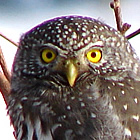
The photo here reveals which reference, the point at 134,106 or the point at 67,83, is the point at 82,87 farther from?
the point at 134,106

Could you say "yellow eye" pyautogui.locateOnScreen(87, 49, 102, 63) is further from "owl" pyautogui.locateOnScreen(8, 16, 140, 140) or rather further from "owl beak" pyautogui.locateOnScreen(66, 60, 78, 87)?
"owl beak" pyautogui.locateOnScreen(66, 60, 78, 87)

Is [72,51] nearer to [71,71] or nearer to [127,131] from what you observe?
[71,71]

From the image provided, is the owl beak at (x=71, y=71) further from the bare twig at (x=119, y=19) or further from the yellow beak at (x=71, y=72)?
the bare twig at (x=119, y=19)

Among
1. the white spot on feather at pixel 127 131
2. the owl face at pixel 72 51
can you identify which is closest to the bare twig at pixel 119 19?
the owl face at pixel 72 51

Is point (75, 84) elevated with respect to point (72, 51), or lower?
lower

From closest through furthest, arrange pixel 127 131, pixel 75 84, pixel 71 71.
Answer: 1. pixel 127 131
2. pixel 71 71
3. pixel 75 84

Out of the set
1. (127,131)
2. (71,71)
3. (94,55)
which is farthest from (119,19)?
(127,131)

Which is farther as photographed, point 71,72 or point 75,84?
point 75,84

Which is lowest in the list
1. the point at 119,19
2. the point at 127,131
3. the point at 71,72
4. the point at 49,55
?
the point at 127,131
